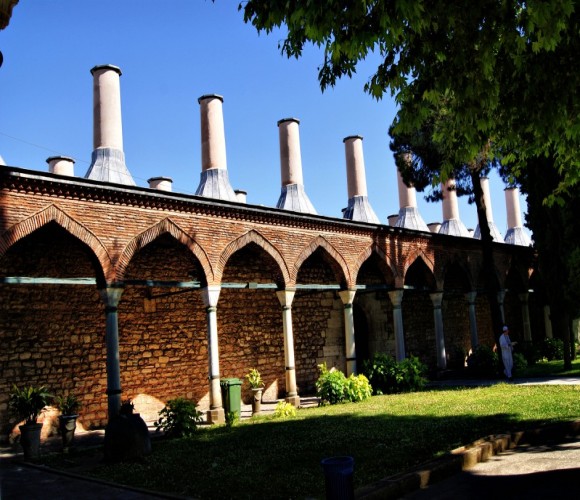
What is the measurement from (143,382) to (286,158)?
32.6ft

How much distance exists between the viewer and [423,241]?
18625 millimetres

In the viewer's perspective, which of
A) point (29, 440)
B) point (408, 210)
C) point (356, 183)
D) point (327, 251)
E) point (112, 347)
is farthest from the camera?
point (408, 210)

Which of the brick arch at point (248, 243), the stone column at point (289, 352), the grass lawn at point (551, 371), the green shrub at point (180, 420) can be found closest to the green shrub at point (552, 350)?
the grass lawn at point (551, 371)

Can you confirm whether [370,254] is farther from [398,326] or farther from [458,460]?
[458,460]

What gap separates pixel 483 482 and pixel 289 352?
8.11 meters

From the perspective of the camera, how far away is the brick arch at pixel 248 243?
41.5 ft

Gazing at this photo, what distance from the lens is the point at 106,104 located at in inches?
593

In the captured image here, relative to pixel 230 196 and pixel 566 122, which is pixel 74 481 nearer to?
pixel 566 122

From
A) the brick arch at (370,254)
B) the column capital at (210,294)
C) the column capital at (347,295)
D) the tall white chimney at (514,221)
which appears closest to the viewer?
the column capital at (210,294)

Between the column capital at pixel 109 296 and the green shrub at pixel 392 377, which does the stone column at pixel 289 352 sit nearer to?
the green shrub at pixel 392 377

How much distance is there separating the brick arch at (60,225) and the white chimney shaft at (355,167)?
44.0ft

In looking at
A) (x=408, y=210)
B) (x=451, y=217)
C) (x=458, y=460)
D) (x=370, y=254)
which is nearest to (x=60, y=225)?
(x=458, y=460)

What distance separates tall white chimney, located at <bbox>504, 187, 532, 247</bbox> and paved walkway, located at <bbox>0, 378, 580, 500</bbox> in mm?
27277

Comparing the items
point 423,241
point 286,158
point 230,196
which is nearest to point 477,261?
point 423,241
